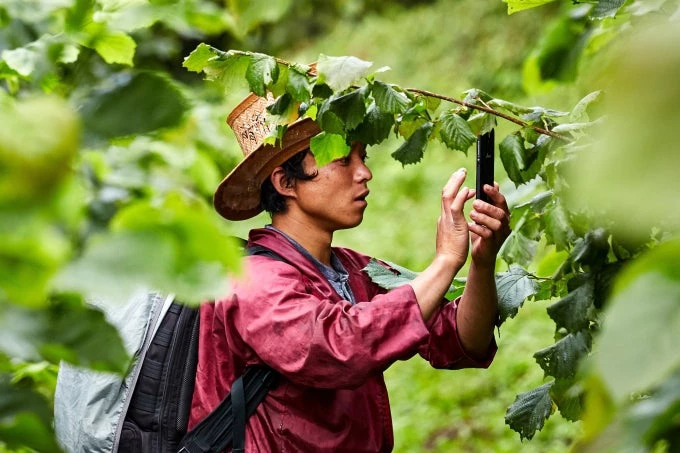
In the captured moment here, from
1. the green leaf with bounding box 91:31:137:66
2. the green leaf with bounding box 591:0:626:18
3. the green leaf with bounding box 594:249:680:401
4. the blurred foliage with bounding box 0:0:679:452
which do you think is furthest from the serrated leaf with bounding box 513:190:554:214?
the green leaf with bounding box 594:249:680:401

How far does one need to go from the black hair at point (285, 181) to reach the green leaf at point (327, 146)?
288 mm

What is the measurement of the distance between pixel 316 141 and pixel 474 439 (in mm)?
3594

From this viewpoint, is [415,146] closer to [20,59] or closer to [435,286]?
[435,286]

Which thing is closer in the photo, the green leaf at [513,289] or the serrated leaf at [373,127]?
the serrated leaf at [373,127]

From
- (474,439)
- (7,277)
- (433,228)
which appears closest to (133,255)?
(7,277)

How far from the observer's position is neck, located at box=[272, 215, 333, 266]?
8.14 ft

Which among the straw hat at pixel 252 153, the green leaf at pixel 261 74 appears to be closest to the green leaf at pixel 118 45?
the green leaf at pixel 261 74

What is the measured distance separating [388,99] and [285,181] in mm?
686

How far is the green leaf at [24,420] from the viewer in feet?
2.20

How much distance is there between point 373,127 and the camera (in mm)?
1946

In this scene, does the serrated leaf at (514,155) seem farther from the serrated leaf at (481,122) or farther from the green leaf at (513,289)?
the green leaf at (513,289)

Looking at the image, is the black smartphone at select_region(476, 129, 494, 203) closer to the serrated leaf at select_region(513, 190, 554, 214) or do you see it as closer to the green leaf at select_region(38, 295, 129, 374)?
the serrated leaf at select_region(513, 190, 554, 214)

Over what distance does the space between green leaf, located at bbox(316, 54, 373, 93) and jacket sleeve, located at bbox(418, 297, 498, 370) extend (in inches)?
30.9

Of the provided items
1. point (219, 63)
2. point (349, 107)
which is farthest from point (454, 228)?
point (219, 63)
